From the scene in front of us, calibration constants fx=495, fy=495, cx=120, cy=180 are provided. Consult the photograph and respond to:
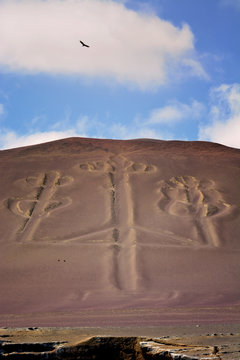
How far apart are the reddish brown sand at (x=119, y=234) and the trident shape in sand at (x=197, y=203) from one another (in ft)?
0.13

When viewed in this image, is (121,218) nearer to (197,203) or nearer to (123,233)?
(123,233)

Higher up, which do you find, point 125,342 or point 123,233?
point 123,233

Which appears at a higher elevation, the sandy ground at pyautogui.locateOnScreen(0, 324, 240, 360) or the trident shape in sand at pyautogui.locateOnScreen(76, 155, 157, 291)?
the trident shape in sand at pyautogui.locateOnScreen(76, 155, 157, 291)

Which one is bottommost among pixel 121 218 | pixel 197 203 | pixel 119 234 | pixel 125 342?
pixel 125 342

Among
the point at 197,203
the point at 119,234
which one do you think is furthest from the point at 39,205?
the point at 197,203

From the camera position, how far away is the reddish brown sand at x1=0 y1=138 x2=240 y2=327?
11.1 metres

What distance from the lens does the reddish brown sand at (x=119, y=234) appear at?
11062 mm

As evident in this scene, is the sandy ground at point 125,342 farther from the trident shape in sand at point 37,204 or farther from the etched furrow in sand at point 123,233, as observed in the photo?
the trident shape in sand at point 37,204

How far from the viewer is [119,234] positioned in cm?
1587

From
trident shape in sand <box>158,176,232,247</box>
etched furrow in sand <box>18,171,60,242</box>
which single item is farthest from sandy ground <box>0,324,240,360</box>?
trident shape in sand <box>158,176,232,247</box>

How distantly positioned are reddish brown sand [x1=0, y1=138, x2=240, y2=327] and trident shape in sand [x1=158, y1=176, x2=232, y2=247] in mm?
41

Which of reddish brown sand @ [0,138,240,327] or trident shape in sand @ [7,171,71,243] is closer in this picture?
reddish brown sand @ [0,138,240,327]

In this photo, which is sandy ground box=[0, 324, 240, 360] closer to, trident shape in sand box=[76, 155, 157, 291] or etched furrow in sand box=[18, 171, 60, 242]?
trident shape in sand box=[76, 155, 157, 291]

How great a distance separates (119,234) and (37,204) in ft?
12.3
